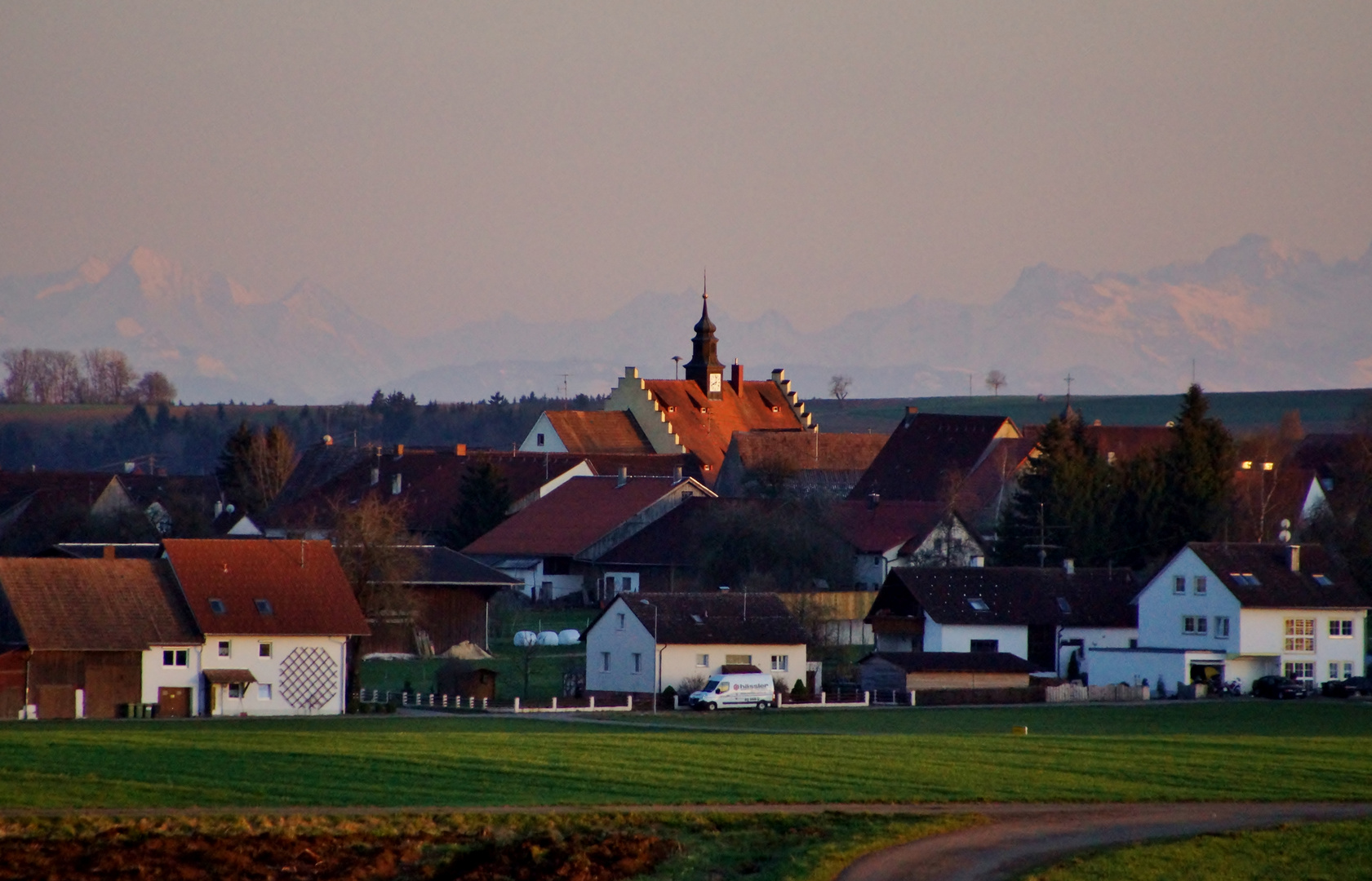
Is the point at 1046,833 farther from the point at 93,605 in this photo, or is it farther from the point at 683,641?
the point at 93,605

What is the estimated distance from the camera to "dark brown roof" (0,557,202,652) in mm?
55312

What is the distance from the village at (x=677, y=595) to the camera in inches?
2274

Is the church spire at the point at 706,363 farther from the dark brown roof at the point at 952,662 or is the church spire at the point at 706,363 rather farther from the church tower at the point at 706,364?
the dark brown roof at the point at 952,662

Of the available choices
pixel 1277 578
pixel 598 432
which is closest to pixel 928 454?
pixel 598 432

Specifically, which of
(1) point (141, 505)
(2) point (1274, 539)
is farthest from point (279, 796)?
(1) point (141, 505)

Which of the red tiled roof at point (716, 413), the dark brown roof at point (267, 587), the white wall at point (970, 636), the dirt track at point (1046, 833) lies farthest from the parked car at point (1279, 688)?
the red tiled roof at point (716, 413)

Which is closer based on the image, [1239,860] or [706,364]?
[1239,860]

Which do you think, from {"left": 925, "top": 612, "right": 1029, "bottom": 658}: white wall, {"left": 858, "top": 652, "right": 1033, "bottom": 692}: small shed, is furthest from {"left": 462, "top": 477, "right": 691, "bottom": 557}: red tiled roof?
{"left": 858, "top": 652, "right": 1033, "bottom": 692}: small shed

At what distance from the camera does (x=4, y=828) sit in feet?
85.8

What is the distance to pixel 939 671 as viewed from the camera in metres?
64.9

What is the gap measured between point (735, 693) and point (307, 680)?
13.0m

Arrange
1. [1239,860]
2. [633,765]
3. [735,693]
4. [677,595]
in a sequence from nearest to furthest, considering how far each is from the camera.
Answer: [1239,860]
[633,765]
[735,693]
[677,595]

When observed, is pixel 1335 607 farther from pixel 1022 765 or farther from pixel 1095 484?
pixel 1022 765

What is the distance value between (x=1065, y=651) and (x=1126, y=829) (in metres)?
43.0
